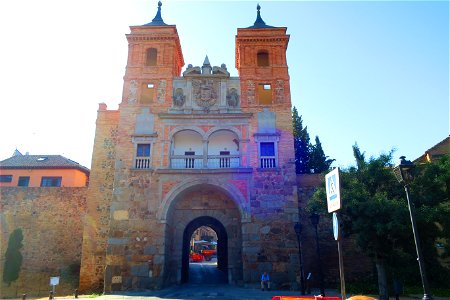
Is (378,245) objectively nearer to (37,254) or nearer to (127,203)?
(127,203)

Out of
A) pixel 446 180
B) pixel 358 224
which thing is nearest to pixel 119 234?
pixel 358 224

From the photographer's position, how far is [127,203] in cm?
1791

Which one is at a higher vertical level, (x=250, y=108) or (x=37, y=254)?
(x=250, y=108)

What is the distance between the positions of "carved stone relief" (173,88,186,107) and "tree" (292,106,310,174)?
11467 mm

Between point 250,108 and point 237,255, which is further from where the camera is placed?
point 250,108

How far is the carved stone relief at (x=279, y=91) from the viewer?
19.7m

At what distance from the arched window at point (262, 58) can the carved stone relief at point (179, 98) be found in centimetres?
515

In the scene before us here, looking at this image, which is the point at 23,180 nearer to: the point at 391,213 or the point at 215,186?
the point at 215,186

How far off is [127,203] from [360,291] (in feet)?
→ 40.2

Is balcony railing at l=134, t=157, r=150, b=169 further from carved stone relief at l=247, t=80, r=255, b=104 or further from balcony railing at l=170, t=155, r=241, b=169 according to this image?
carved stone relief at l=247, t=80, r=255, b=104

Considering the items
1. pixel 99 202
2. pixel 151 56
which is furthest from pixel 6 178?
pixel 151 56

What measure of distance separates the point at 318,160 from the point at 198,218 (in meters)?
→ 11.4

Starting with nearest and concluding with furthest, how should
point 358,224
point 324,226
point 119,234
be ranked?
point 358,224 < point 119,234 < point 324,226

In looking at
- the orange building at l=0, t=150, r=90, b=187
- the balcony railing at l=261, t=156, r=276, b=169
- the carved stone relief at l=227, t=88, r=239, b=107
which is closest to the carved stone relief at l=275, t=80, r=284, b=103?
the carved stone relief at l=227, t=88, r=239, b=107
